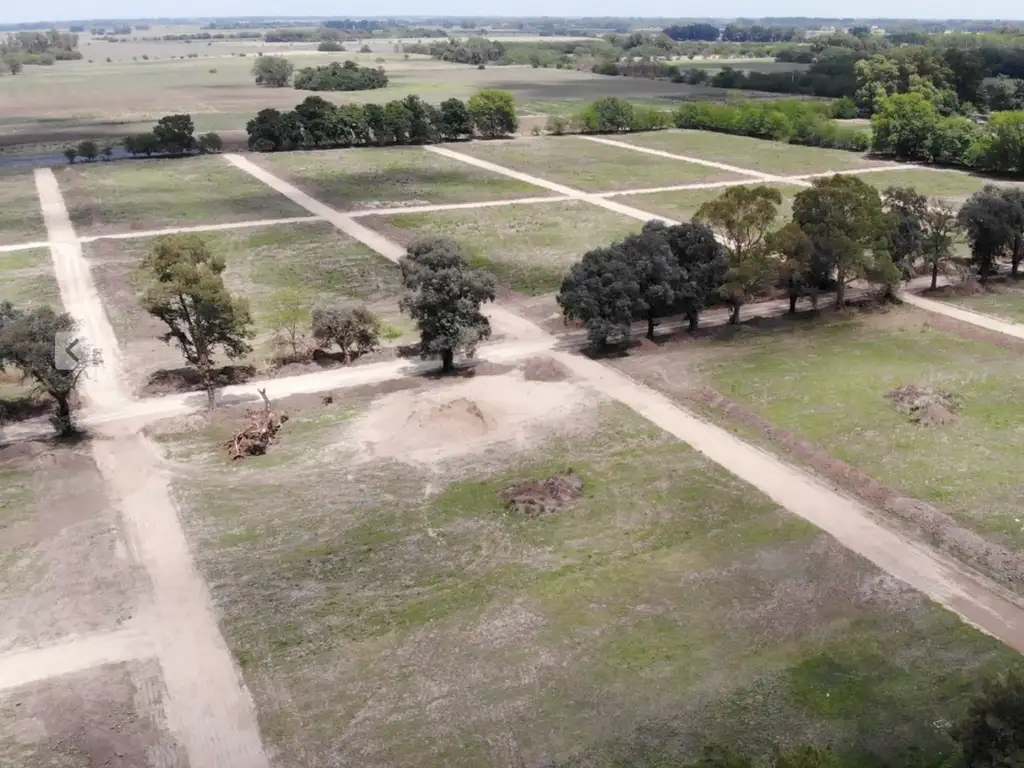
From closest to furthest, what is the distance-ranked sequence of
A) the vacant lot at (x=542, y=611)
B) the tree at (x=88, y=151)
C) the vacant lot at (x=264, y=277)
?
the vacant lot at (x=542, y=611), the vacant lot at (x=264, y=277), the tree at (x=88, y=151)

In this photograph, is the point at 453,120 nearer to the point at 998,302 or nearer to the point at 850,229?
the point at 850,229

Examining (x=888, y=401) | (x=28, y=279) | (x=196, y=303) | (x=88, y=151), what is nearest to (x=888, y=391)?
(x=888, y=401)

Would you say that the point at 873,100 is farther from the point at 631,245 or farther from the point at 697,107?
the point at 631,245

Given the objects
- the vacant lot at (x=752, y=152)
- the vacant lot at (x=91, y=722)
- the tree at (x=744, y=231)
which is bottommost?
the vacant lot at (x=91, y=722)

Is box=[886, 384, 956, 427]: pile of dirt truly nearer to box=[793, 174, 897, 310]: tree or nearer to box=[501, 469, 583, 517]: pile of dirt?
box=[793, 174, 897, 310]: tree

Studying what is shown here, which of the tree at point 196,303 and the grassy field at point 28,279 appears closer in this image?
the tree at point 196,303

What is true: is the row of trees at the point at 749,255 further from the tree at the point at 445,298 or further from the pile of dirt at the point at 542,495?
the pile of dirt at the point at 542,495

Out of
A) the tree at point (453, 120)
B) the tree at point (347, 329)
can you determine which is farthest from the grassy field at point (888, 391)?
the tree at point (453, 120)
